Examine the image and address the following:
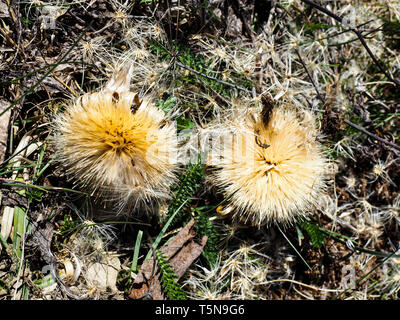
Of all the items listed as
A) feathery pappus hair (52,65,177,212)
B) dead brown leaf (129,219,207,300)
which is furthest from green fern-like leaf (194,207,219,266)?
feathery pappus hair (52,65,177,212)

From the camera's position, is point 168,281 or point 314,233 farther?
point 314,233

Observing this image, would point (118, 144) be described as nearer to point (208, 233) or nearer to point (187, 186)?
point (187, 186)

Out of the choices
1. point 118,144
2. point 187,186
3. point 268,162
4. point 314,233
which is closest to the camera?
point 118,144

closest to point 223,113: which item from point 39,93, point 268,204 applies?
point 268,204

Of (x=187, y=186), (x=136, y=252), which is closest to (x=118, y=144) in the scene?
(x=187, y=186)

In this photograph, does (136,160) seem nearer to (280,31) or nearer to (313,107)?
(313,107)

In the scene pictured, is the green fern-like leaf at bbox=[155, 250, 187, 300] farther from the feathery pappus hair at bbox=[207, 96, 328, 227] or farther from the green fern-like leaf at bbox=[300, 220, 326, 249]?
the green fern-like leaf at bbox=[300, 220, 326, 249]
